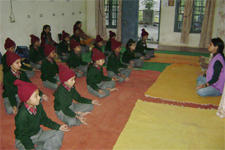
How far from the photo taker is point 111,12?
9398 mm

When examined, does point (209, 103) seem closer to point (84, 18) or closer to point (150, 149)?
point (150, 149)

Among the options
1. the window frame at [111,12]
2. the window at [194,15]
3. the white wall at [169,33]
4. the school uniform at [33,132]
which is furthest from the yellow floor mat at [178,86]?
the window frame at [111,12]

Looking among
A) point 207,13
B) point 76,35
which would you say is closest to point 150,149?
point 76,35

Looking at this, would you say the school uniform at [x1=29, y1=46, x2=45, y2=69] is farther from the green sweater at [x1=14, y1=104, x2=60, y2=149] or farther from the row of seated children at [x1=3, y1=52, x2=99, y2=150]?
the green sweater at [x1=14, y1=104, x2=60, y2=149]

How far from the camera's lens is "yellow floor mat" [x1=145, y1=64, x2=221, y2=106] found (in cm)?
407

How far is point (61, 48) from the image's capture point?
257 inches

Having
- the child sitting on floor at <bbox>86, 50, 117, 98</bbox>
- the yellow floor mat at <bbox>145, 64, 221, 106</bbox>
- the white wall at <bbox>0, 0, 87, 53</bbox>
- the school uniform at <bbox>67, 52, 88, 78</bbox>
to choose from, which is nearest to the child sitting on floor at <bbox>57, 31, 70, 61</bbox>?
the white wall at <bbox>0, 0, 87, 53</bbox>

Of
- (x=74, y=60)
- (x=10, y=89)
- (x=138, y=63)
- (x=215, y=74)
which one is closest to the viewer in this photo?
(x=10, y=89)

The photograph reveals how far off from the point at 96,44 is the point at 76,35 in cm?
144

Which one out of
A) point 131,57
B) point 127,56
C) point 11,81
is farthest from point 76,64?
point 11,81

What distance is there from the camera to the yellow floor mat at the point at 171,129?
280 cm

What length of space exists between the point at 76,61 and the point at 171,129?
297 cm

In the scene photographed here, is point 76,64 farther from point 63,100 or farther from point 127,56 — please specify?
point 63,100

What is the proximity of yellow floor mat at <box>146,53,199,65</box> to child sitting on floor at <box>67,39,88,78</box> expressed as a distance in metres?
2.25
